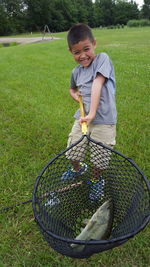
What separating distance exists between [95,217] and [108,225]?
83 millimetres

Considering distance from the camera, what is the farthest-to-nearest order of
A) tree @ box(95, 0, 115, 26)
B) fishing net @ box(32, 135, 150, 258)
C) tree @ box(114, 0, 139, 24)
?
1. tree @ box(114, 0, 139, 24)
2. tree @ box(95, 0, 115, 26)
3. fishing net @ box(32, 135, 150, 258)

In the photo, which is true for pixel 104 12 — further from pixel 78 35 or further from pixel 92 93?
pixel 92 93

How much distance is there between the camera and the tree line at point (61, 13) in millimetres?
38750

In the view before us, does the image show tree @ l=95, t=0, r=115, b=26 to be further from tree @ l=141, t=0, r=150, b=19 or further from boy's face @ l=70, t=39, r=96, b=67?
boy's face @ l=70, t=39, r=96, b=67

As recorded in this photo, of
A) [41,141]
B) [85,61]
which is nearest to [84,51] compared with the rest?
[85,61]

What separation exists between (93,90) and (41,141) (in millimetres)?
1156

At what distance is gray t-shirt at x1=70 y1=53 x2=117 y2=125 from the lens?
57.3 inches

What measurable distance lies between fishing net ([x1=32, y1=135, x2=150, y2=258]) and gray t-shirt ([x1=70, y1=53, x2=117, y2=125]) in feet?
0.67

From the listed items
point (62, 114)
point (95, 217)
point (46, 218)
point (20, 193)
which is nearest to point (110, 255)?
point (95, 217)

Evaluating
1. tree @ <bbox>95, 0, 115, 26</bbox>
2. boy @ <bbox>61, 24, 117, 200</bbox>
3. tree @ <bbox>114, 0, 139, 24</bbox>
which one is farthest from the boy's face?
tree @ <bbox>114, 0, 139, 24</bbox>

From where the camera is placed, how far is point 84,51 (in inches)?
A: 56.1

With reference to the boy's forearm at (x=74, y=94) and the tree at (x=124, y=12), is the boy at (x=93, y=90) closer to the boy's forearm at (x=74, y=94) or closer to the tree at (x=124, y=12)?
the boy's forearm at (x=74, y=94)

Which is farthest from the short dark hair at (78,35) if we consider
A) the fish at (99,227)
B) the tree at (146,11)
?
the tree at (146,11)

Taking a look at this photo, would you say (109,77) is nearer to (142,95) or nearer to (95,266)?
(95,266)
